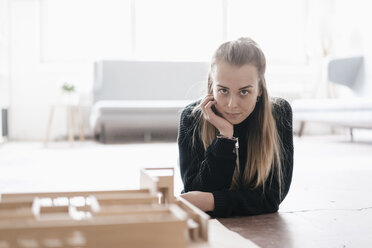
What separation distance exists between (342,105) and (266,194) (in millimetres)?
2666

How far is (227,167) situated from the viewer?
1.29 m

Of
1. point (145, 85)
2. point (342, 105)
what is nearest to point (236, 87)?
point (342, 105)

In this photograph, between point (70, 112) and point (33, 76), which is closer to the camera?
point (70, 112)

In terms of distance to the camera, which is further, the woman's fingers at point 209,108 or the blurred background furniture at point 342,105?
the blurred background furniture at point 342,105

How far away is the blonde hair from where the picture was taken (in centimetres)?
125

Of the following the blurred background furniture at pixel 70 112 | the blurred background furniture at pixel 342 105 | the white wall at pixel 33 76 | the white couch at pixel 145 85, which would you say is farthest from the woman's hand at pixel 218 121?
the white wall at pixel 33 76

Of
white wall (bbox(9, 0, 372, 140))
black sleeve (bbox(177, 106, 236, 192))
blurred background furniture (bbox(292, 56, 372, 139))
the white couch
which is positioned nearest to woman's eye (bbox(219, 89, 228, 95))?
black sleeve (bbox(177, 106, 236, 192))

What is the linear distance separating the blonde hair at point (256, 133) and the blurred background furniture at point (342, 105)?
2411mm

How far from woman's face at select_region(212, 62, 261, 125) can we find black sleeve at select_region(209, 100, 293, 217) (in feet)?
0.63

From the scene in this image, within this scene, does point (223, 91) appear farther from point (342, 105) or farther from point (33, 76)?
point (33, 76)

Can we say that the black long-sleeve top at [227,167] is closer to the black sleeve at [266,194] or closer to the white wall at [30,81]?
the black sleeve at [266,194]

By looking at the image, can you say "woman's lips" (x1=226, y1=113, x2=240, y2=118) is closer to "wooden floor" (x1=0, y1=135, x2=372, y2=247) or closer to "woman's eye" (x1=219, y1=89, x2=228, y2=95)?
"woman's eye" (x1=219, y1=89, x2=228, y2=95)

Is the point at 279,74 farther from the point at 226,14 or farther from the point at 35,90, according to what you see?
the point at 35,90

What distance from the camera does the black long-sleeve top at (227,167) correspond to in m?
1.28
